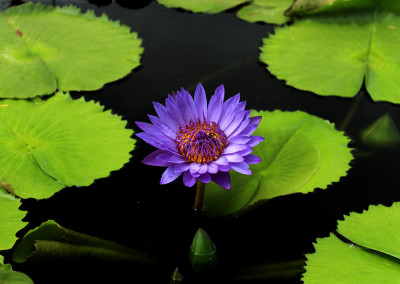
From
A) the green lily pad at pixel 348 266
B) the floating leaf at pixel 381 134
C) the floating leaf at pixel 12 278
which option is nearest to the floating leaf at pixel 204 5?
the floating leaf at pixel 381 134

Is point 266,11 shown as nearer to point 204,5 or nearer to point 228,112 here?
point 204,5

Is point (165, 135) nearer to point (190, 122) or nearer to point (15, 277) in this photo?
point (190, 122)

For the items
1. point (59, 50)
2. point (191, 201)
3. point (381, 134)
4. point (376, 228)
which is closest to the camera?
point (376, 228)

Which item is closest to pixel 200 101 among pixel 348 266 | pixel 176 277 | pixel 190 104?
pixel 190 104

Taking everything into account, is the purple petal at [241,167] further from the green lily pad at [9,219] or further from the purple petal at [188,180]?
the green lily pad at [9,219]

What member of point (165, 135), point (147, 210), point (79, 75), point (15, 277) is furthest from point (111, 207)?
point (79, 75)

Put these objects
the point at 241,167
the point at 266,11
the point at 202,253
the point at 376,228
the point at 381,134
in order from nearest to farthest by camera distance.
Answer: the point at 241,167
the point at 202,253
the point at 376,228
the point at 381,134
the point at 266,11
